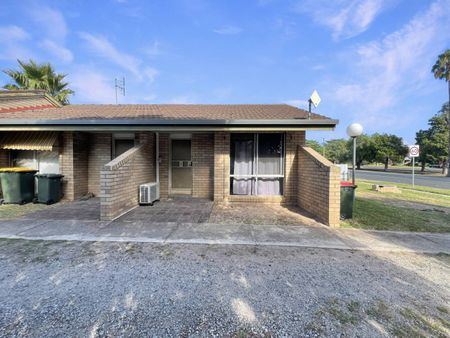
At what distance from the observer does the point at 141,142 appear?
7043 millimetres

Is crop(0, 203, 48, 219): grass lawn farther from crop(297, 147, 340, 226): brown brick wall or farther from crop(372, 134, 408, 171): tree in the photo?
crop(372, 134, 408, 171): tree

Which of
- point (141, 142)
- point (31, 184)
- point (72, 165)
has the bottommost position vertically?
point (31, 184)

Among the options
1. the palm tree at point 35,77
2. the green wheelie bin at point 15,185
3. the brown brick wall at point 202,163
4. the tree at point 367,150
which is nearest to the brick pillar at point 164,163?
the brown brick wall at point 202,163

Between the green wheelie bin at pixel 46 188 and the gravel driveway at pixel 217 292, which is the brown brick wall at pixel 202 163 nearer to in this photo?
the gravel driveway at pixel 217 292

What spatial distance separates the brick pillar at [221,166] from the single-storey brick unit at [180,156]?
33 millimetres

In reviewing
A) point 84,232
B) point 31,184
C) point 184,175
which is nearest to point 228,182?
point 184,175

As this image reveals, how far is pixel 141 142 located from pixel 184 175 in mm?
1955

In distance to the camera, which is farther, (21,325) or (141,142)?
(141,142)

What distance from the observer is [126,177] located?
5.84 metres

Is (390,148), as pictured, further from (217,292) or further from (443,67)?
(217,292)

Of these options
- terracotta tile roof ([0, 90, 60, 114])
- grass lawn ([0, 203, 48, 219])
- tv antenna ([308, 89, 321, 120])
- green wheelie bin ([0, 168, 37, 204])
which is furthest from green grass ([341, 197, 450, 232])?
terracotta tile roof ([0, 90, 60, 114])

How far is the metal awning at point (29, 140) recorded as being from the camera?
6.89 m

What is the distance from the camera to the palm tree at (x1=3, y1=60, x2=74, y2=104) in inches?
553

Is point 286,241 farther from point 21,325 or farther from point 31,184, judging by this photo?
point 31,184
